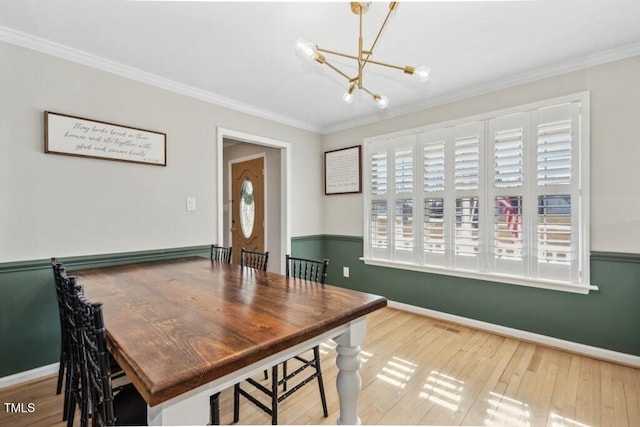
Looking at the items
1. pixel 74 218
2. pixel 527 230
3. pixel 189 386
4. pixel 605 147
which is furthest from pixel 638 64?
pixel 74 218

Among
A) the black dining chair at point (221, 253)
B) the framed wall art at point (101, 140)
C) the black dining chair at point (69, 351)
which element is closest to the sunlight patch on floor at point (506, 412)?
the black dining chair at point (69, 351)

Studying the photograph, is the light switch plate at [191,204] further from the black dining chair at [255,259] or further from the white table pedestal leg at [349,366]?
the white table pedestal leg at [349,366]

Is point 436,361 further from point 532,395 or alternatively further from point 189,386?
point 189,386

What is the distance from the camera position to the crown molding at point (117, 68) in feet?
6.42

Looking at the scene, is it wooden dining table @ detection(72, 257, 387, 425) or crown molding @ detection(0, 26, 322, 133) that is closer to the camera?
wooden dining table @ detection(72, 257, 387, 425)

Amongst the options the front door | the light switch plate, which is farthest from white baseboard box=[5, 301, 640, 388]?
the front door

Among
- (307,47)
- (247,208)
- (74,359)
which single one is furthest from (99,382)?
(247,208)

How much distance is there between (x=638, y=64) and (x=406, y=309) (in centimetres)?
282

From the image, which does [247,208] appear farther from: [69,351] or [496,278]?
[496,278]

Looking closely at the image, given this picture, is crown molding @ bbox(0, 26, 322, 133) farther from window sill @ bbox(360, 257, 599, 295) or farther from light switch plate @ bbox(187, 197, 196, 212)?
window sill @ bbox(360, 257, 599, 295)

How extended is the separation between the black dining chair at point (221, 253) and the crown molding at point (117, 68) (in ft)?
4.84

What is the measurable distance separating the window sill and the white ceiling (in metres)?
1.74

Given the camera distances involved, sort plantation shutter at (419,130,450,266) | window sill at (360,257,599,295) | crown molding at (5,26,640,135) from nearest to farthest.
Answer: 1. crown molding at (5,26,640,135)
2. window sill at (360,257,599,295)
3. plantation shutter at (419,130,450,266)

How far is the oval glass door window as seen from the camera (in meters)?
4.46
